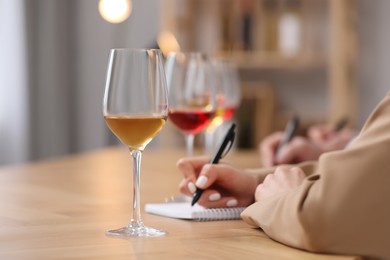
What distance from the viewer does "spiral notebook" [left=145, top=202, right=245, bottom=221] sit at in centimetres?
133

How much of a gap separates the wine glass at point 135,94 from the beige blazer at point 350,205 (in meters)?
0.24

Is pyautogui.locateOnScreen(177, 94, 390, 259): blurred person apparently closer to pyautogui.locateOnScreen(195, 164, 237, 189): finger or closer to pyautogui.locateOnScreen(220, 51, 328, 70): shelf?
pyautogui.locateOnScreen(195, 164, 237, 189): finger

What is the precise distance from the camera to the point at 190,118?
187 centimetres

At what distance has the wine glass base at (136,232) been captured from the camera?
3.83 feet

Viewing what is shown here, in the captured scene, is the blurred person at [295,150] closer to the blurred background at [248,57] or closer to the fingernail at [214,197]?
the fingernail at [214,197]

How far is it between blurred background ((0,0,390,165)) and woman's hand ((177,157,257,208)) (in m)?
3.22

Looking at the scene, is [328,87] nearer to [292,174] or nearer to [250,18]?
[250,18]

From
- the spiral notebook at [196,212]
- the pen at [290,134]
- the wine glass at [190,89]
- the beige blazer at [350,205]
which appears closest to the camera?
the beige blazer at [350,205]

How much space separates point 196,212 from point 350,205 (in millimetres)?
344

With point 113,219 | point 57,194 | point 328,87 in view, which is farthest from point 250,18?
point 113,219

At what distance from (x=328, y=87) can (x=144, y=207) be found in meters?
3.65

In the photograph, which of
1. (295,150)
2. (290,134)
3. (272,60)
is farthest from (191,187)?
(272,60)

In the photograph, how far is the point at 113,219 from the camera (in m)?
1.34

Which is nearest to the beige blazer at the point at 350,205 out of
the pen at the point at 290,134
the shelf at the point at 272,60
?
the pen at the point at 290,134
